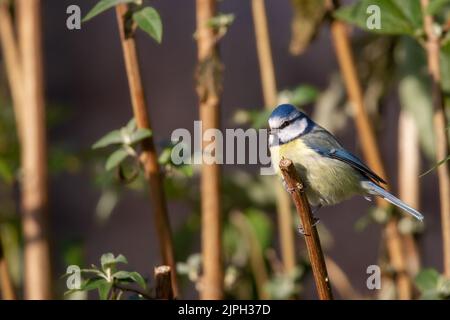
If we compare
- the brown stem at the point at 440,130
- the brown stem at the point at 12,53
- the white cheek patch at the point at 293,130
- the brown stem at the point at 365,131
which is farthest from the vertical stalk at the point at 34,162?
the brown stem at the point at 440,130

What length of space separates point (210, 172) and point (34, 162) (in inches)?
13.3

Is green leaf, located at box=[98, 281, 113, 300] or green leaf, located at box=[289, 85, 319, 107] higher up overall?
green leaf, located at box=[289, 85, 319, 107]

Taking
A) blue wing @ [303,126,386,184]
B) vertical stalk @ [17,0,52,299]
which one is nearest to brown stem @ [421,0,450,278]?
blue wing @ [303,126,386,184]

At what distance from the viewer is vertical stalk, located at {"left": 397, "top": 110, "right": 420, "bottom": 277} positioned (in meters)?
1.42

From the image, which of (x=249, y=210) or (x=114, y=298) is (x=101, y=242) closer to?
(x=249, y=210)

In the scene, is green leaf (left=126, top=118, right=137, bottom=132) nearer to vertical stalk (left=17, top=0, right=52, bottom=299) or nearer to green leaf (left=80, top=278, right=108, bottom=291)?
green leaf (left=80, top=278, right=108, bottom=291)

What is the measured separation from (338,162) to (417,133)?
0.27 meters

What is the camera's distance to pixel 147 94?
2.62 m

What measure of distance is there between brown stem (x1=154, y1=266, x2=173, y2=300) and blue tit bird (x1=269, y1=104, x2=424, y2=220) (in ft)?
1.05

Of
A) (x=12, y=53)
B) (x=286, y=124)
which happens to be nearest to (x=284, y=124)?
(x=286, y=124)

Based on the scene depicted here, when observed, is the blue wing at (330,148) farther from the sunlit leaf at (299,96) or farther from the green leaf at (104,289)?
the green leaf at (104,289)

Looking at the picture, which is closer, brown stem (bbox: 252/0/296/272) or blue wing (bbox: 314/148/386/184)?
blue wing (bbox: 314/148/386/184)

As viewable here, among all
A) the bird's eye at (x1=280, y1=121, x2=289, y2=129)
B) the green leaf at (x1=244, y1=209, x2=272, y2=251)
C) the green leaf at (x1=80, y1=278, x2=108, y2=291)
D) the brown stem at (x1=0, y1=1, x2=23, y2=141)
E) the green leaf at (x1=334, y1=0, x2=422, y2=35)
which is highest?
the brown stem at (x1=0, y1=1, x2=23, y2=141)

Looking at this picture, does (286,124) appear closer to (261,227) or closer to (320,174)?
(320,174)
